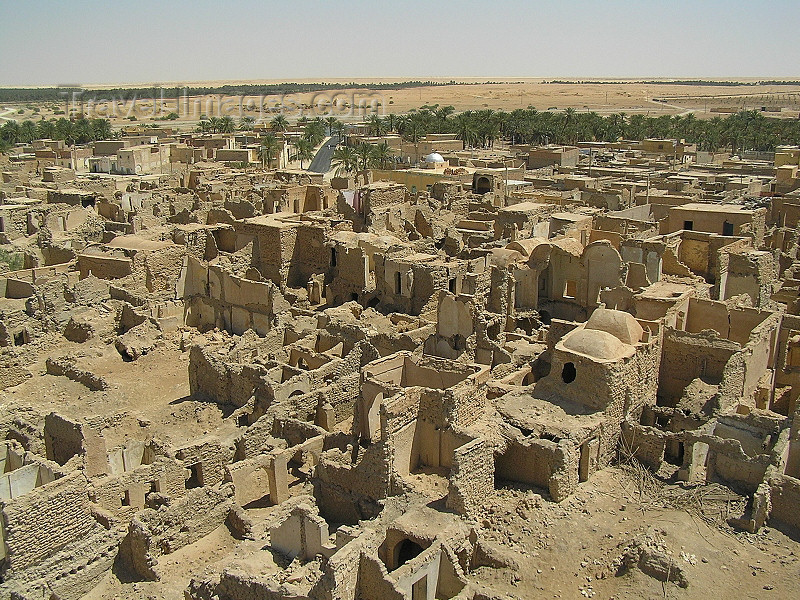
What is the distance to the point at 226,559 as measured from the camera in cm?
1240

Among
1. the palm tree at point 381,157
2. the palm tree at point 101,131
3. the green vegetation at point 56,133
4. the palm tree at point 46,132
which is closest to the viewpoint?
the palm tree at point 381,157

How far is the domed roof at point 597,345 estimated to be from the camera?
51.6 ft

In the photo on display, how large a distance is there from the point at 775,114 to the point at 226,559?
129 m

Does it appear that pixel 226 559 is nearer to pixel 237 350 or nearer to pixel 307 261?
pixel 237 350

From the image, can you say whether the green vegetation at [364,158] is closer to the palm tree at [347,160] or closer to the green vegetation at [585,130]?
the palm tree at [347,160]

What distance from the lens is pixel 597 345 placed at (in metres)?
15.9

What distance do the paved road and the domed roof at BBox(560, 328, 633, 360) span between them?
4728 cm

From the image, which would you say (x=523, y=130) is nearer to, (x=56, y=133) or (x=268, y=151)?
(x=268, y=151)

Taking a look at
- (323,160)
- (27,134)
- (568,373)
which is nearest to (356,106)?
(27,134)

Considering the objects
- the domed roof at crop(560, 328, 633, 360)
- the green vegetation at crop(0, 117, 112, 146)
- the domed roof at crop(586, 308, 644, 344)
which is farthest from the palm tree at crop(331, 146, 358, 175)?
the green vegetation at crop(0, 117, 112, 146)

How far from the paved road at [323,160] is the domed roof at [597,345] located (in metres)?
47.3

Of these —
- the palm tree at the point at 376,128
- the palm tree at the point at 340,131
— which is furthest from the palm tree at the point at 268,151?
the palm tree at the point at 376,128

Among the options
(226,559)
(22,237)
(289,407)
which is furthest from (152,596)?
(22,237)

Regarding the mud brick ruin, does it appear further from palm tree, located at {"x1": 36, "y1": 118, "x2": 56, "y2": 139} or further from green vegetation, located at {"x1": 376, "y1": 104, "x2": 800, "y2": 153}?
palm tree, located at {"x1": 36, "y1": 118, "x2": 56, "y2": 139}
